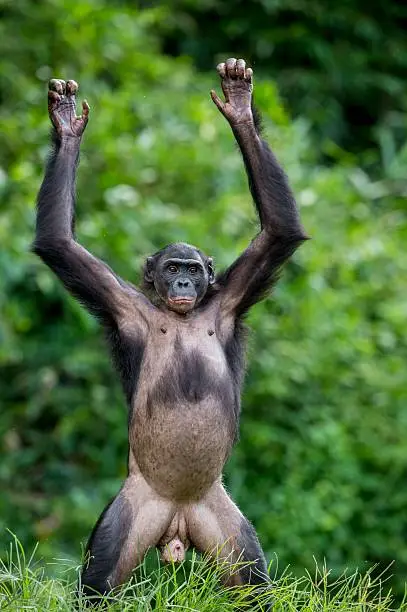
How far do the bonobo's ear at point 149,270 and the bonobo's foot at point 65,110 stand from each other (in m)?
0.69

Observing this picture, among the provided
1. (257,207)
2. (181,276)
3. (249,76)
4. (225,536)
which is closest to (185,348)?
(181,276)

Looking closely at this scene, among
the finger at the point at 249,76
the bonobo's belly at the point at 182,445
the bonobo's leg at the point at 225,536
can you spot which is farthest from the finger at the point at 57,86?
the bonobo's leg at the point at 225,536

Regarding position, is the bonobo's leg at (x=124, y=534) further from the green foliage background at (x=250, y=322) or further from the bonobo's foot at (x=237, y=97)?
the green foliage background at (x=250, y=322)

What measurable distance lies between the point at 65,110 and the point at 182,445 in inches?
67.0

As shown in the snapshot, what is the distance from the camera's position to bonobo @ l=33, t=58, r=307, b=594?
6.32 meters

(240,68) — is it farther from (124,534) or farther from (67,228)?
(124,534)

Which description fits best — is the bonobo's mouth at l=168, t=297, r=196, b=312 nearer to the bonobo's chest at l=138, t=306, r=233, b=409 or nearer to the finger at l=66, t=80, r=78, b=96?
the bonobo's chest at l=138, t=306, r=233, b=409

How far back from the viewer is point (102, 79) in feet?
41.0

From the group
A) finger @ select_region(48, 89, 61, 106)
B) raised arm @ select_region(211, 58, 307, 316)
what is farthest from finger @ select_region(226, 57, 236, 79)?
finger @ select_region(48, 89, 61, 106)

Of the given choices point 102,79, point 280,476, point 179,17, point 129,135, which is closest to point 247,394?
point 280,476

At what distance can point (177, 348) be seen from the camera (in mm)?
6457

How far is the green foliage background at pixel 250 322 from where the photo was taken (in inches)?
398

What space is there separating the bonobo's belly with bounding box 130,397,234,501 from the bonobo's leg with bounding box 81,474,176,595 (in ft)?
0.25

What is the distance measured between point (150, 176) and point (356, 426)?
8.43 feet
